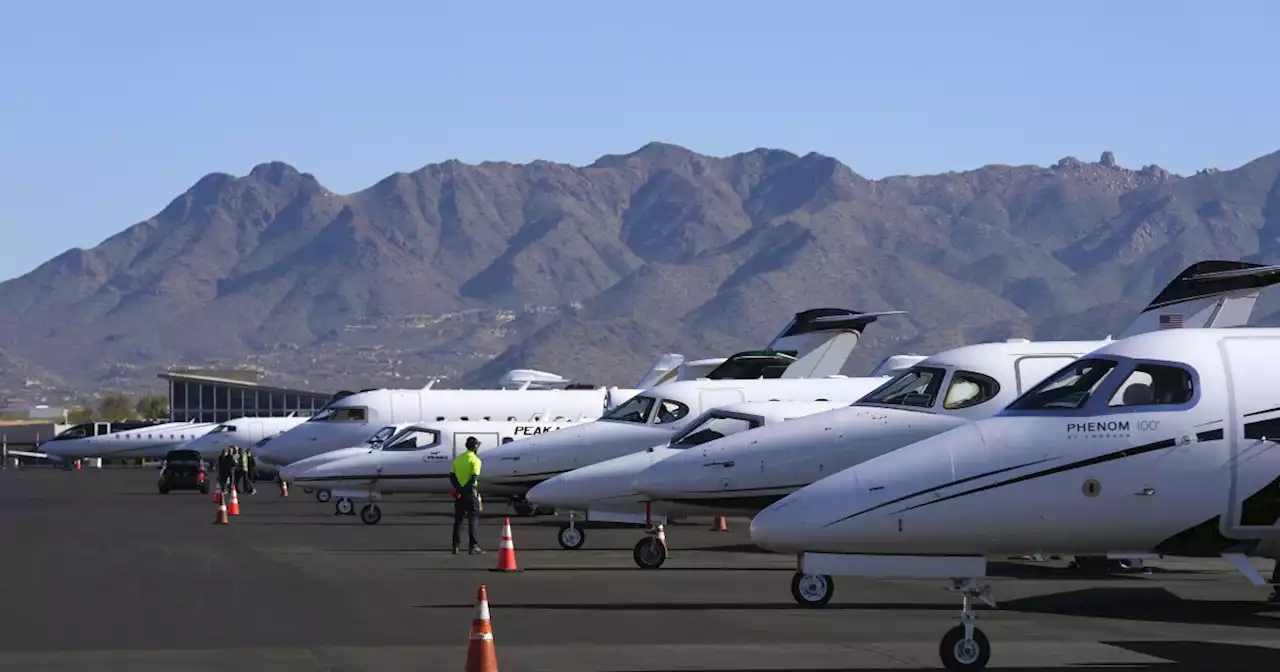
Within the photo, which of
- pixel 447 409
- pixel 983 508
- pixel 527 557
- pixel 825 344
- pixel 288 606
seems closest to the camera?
pixel 983 508

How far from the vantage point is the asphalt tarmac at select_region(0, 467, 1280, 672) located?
1688 centimetres

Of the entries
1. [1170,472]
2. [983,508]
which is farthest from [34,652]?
[1170,472]

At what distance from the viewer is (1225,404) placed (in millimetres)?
15883

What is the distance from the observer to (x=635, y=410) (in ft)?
112

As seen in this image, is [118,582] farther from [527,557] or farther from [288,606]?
[527,557]

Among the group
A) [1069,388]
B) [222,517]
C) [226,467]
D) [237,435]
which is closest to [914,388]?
[1069,388]

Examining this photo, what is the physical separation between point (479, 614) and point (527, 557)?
1626cm

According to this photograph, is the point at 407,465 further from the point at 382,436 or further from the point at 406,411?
the point at 406,411

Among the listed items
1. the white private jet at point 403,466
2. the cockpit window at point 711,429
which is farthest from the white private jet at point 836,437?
the white private jet at point 403,466

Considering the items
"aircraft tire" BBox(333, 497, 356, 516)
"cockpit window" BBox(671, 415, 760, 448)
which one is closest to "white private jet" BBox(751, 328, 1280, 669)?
"cockpit window" BBox(671, 415, 760, 448)

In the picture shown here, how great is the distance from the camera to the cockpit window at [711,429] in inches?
1136

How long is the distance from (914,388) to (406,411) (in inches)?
1258

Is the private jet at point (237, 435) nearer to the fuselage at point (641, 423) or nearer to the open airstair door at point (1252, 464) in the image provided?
the fuselage at point (641, 423)

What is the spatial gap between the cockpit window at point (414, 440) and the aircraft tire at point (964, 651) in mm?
28202
